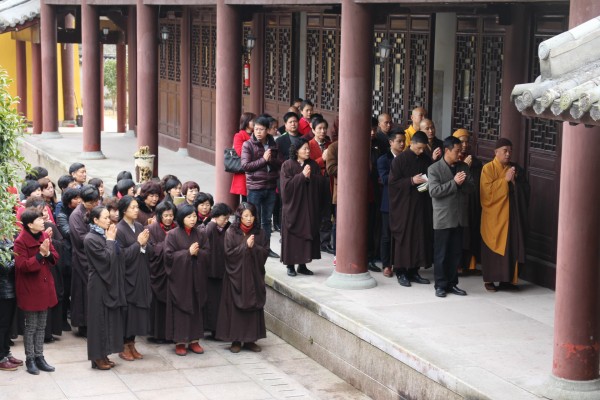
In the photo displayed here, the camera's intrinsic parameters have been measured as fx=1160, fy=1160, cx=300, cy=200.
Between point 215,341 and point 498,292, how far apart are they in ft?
9.53

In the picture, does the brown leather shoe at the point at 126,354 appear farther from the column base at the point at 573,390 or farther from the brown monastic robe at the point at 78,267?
the column base at the point at 573,390

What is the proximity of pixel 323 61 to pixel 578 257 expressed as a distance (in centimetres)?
932

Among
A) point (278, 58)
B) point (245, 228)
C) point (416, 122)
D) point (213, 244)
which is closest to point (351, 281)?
point (245, 228)

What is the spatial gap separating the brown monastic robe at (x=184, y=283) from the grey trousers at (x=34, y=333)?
130 cm

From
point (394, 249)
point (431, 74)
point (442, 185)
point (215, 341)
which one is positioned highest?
point (431, 74)

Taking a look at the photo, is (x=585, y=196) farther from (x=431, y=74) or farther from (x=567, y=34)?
(x=431, y=74)

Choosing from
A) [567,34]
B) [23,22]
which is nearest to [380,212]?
[567,34]

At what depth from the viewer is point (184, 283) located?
11008 mm

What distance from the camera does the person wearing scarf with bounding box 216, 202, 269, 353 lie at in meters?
11.1

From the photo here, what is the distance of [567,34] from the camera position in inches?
277

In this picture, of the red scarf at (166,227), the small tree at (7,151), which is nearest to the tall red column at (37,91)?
the red scarf at (166,227)

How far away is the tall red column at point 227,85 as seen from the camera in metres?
14.8

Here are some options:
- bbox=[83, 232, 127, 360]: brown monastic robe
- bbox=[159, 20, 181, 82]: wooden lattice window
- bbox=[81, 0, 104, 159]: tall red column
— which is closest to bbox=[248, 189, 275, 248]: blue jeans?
bbox=[83, 232, 127, 360]: brown monastic robe

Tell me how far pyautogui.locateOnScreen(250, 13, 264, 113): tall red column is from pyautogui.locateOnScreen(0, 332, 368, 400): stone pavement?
27.7 ft
